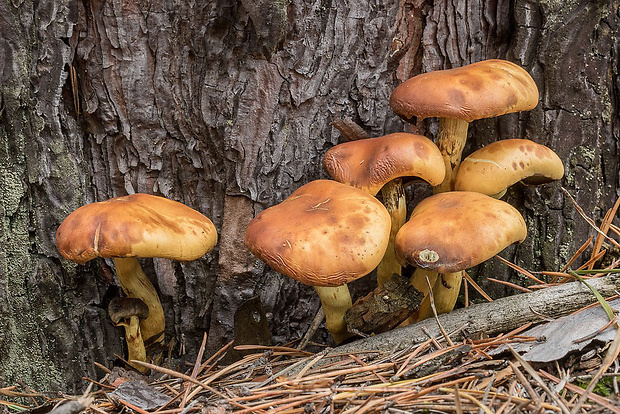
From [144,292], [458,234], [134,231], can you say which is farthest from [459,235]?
[144,292]

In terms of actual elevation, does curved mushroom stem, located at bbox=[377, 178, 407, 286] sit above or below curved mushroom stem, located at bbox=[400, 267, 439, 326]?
above

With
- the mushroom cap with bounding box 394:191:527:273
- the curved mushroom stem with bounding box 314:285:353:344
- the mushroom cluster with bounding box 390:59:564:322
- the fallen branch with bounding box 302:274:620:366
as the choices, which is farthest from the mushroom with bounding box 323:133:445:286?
the fallen branch with bounding box 302:274:620:366

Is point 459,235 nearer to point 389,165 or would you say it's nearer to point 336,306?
point 389,165

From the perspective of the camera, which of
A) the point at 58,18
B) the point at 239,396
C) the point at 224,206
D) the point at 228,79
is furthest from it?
the point at 224,206

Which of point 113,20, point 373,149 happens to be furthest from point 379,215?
point 113,20

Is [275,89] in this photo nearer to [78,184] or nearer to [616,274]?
[78,184]

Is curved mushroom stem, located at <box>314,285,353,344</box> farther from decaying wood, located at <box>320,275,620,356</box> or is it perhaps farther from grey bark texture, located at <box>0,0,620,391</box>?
grey bark texture, located at <box>0,0,620,391</box>

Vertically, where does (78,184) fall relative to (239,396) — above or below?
above
